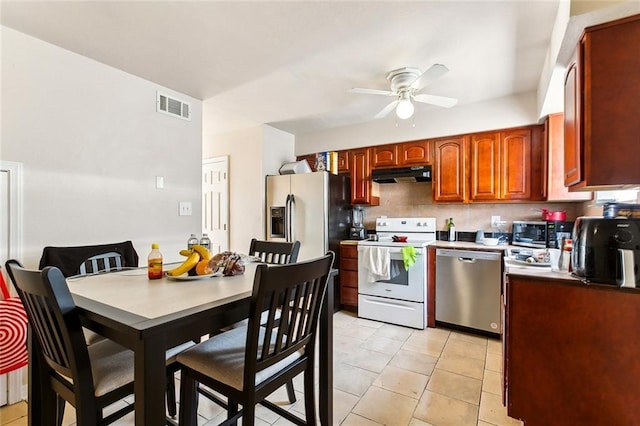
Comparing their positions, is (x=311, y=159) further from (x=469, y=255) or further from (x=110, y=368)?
(x=110, y=368)

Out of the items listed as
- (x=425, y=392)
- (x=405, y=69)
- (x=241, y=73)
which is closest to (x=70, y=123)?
(x=241, y=73)

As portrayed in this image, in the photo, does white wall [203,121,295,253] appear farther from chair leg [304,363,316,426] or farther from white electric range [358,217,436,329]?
chair leg [304,363,316,426]

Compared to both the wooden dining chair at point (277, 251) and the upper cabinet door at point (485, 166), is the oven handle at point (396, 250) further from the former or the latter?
the wooden dining chair at point (277, 251)

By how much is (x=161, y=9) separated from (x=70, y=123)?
1.16 metres

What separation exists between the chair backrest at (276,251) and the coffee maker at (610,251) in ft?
5.06

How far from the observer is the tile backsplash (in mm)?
3217

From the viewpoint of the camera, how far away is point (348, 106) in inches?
132

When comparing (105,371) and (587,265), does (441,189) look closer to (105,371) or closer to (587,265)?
(587,265)

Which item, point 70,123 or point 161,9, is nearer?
point 161,9

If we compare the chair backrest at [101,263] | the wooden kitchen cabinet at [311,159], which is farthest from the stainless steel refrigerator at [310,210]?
the chair backrest at [101,263]

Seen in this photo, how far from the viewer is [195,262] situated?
1.56m

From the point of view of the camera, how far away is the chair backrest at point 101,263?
70.5 inches

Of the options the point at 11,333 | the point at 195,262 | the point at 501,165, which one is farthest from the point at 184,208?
the point at 501,165

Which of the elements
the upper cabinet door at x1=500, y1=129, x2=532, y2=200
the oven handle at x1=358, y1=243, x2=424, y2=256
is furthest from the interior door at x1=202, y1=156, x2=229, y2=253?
the upper cabinet door at x1=500, y1=129, x2=532, y2=200
